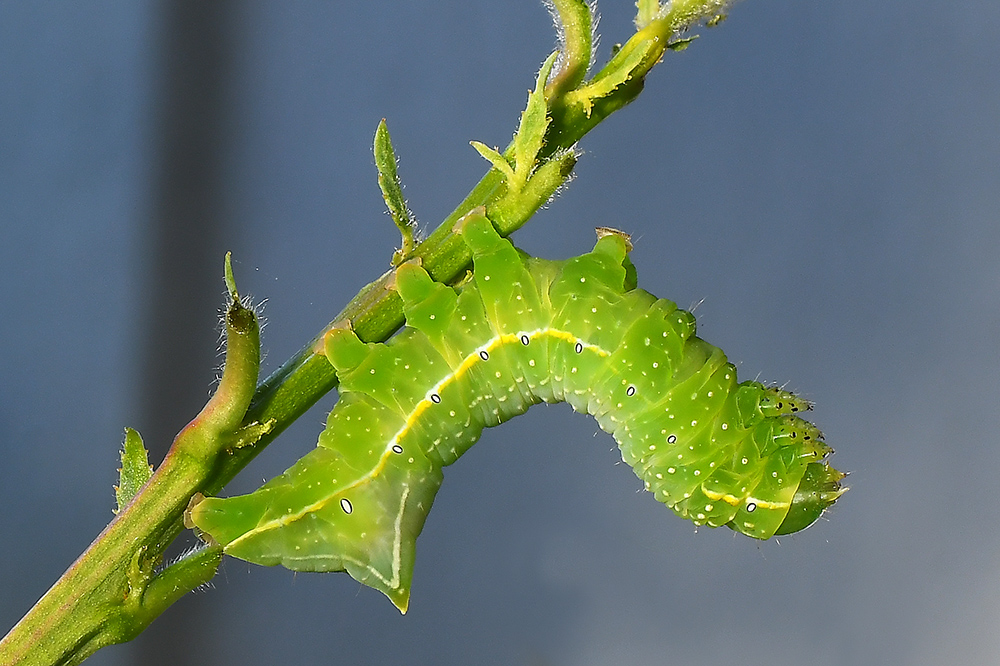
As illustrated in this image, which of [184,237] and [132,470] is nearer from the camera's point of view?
[132,470]

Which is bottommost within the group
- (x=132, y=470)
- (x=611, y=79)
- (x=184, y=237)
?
(x=132, y=470)

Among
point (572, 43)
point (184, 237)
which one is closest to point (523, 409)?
point (572, 43)

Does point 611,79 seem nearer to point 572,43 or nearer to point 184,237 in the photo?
point 572,43

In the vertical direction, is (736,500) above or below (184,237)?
below

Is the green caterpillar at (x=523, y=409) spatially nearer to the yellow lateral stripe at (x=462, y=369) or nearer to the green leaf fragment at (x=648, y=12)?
the yellow lateral stripe at (x=462, y=369)

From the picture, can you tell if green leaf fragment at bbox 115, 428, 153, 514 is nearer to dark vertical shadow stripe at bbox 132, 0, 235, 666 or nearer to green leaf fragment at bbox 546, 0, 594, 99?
green leaf fragment at bbox 546, 0, 594, 99

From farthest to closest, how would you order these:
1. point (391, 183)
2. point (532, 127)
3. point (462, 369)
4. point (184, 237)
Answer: point (184, 237) → point (462, 369) → point (391, 183) → point (532, 127)

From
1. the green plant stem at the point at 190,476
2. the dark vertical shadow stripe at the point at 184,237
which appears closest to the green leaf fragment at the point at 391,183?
the green plant stem at the point at 190,476

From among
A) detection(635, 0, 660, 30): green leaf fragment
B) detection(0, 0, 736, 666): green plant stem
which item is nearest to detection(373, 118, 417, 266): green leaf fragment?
detection(0, 0, 736, 666): green plant stem

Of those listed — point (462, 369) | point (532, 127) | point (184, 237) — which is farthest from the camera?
point (184, 237)
